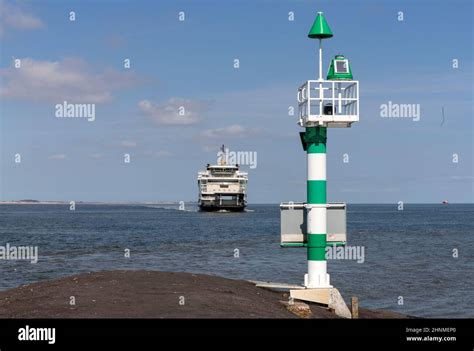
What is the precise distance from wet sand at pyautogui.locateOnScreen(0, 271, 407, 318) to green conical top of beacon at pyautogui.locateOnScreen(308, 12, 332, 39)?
21.3 feet

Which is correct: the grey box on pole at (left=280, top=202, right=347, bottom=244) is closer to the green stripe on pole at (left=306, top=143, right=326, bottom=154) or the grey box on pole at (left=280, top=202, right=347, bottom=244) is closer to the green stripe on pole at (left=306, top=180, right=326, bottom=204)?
the green stripe on pole at (left=306, top=180, right=326, bottom=204)

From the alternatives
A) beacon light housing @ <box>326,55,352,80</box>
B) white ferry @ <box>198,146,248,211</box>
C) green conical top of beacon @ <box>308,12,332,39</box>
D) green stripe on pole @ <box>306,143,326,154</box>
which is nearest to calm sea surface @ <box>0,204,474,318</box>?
green stripe on pole @ <box>306,143,326,154</box>

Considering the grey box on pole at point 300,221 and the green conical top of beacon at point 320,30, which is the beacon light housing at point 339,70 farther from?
the grey box on pole at point 300,221

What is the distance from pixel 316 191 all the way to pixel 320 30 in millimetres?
3865

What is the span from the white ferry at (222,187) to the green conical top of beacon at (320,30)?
388ft

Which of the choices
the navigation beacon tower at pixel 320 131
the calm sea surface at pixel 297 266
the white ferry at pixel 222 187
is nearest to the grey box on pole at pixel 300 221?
the navigation beacon tower at pixel 320 131

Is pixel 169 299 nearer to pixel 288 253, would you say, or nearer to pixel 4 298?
pixel 4 298

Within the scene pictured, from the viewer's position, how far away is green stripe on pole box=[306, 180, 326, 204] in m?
17.0

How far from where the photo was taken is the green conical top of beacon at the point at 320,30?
55.6ft

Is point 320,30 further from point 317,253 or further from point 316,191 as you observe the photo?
point 317,253

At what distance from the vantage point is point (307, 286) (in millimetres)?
17594

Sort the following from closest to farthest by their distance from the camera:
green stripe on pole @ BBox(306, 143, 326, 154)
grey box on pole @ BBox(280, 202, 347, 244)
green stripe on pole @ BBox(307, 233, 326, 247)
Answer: green stripe on pole @ BBox(306, 143, 326, 154) → green stripe on pole @ BBox(307, 233, 326, 247) → grey box on pole @ BBox(280, 202, 347, 244)

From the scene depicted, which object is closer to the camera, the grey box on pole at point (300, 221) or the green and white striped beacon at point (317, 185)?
the green and white striped beacon at point (317, 185)
